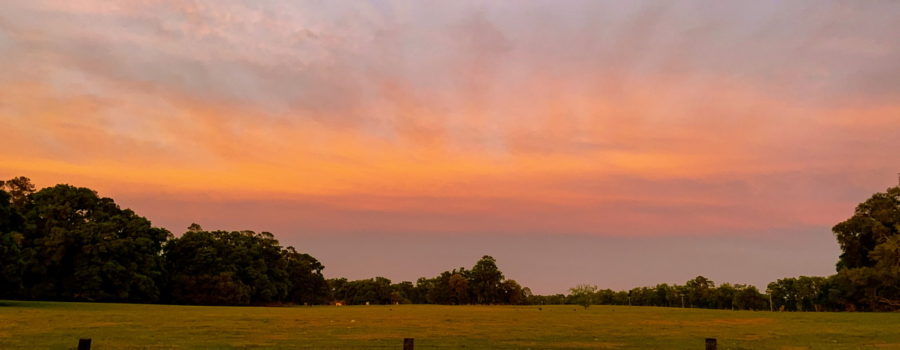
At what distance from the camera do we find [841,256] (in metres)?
104

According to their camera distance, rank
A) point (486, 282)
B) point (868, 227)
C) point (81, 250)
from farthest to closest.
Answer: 1. point (486, 282)
2. point (868, 227)
3. point (81, 250)

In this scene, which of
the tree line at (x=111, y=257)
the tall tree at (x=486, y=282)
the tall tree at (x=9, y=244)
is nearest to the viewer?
the tall tree at (x=9, y=244)

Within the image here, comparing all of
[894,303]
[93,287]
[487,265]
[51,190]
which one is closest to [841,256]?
[894,303]

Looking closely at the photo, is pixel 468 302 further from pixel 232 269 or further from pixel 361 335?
pixel 361 335

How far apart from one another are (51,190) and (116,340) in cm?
7150

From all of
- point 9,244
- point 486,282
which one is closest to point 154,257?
point 9,244

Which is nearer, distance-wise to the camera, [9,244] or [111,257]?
[9,244]

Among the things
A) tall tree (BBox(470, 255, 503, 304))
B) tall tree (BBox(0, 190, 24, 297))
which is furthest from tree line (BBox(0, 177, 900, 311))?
tall tree (BBox(470, 255, 503, 304))

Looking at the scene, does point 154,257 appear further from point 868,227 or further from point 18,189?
point 868,227

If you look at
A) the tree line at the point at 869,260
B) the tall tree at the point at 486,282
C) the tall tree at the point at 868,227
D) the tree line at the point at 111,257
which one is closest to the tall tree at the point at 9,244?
the tree line at the point at 111,257

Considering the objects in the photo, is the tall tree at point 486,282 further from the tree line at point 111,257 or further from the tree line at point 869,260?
the tree line at point 869,260

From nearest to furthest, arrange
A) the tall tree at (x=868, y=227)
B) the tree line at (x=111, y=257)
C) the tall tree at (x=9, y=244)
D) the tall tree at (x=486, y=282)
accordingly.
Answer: the tall tree at (x=9, y=244) → the tree line at (x=111, y=257) → the tall tree at (x=868, y=227) → the tall tree at (x=486, y=282)

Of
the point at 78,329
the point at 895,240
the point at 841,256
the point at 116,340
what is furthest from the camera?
the point at 841,256

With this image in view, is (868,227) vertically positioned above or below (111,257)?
above
